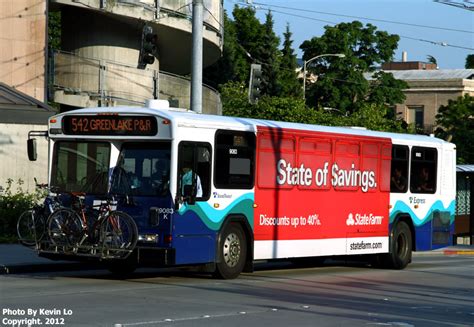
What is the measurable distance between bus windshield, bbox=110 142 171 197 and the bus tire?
808 centimetres

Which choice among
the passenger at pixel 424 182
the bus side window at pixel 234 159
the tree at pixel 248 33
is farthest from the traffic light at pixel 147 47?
the tree at pixel 248 33

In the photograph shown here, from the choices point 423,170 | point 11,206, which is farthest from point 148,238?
point 11,206

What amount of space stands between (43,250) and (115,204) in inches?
59.3

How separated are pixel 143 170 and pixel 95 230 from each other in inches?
52.7

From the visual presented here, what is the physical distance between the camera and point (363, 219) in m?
24.1

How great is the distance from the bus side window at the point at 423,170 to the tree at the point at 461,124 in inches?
2268

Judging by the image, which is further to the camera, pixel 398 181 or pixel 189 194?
pixel 398 181

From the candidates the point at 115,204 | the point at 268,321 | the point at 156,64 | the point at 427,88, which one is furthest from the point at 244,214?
the point at 427,88

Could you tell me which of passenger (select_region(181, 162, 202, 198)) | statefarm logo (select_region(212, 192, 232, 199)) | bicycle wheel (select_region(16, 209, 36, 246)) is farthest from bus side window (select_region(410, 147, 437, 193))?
bicycle wheel (select_region(16, 209, 36, 246))

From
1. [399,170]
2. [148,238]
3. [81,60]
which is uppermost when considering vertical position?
[81,60]

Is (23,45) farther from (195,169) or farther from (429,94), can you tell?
(429,94)

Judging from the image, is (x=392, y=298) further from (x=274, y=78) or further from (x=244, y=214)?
(x=274, y=78)

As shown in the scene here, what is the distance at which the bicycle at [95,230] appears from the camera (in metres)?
18.1

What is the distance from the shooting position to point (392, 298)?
17641 mm
